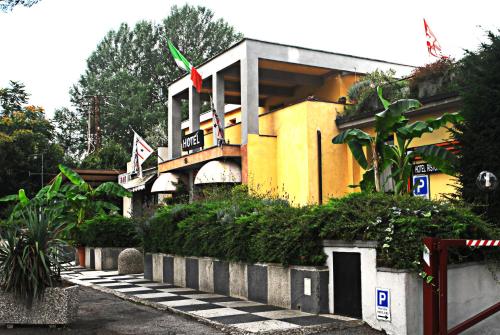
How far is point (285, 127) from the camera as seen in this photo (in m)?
23.5

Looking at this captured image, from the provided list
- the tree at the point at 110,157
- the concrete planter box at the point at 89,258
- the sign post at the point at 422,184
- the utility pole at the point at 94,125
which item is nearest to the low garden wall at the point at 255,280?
the concrete planter box at the point at 89,258

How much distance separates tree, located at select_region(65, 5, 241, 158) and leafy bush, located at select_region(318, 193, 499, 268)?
47.3m

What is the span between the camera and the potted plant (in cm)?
797

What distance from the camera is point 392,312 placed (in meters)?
7.57

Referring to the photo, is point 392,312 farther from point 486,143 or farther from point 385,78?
point 385,78

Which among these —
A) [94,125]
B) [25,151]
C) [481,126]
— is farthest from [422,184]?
[94,125]

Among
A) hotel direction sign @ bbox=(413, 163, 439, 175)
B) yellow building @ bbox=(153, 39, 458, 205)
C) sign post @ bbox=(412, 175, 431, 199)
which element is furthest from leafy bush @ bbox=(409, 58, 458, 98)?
sign post @ bbox=(412, 175, 431, 199)

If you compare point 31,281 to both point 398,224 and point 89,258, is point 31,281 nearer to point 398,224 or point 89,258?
point 398,224

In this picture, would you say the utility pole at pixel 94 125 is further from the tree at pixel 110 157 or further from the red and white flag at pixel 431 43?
the red and white flag at pixel 431 43

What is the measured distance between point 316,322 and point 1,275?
4.54m

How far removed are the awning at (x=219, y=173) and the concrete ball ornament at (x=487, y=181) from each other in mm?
14491

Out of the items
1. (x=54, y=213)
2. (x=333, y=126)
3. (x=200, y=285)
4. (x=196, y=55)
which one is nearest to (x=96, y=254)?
(x=200, y=285)

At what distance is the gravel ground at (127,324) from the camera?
7945 mm

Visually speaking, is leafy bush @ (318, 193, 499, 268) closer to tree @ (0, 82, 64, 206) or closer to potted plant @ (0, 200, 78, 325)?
potted plant @ (0, 200, 78, 325)
